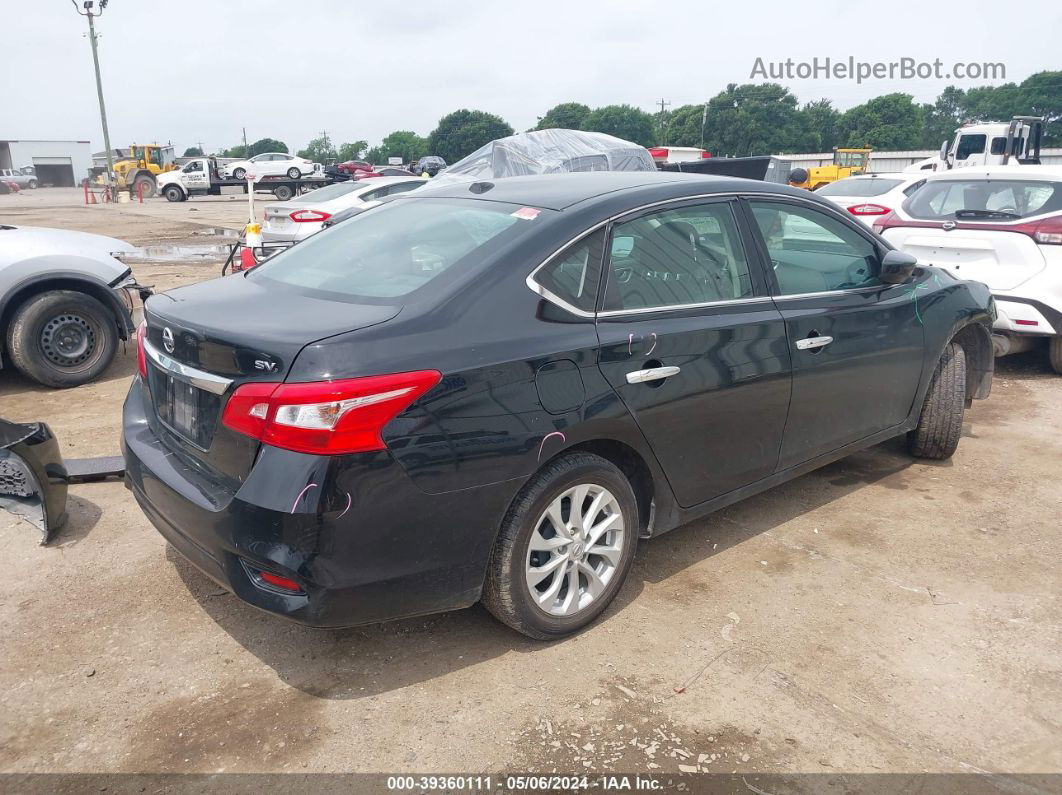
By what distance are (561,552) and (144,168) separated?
48.3 meters

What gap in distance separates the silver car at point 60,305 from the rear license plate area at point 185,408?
3.72 metres

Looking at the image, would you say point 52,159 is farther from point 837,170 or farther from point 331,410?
point 331,410

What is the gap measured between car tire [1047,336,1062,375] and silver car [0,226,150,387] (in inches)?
294

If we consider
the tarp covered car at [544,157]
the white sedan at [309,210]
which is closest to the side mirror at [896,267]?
the white sedan at [309,210]

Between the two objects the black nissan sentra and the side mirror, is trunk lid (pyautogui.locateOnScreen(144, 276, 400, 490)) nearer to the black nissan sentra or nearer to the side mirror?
the black nissan sentra

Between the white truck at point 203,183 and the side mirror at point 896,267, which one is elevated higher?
the white truck at point 203,183

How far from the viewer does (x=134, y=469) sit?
3.15 meters

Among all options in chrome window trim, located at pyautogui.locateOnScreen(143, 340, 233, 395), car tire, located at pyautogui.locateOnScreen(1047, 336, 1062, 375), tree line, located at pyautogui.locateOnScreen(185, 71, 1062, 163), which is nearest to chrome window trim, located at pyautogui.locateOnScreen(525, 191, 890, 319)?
chrome window trim, located at pyautogui.locateOnScreen(143, 340, 233, 395)

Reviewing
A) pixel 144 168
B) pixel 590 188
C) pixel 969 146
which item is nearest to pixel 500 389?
pixel 590 188

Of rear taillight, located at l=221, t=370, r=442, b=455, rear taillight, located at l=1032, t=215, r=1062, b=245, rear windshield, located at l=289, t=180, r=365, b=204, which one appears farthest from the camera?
rear windshield, located at l=289, t=180, r=365, b=204

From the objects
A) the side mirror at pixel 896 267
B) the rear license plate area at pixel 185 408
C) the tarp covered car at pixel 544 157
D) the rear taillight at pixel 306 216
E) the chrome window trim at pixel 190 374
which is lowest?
the rear license plate area at pixel 185 408

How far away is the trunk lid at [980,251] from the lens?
6.52 meters

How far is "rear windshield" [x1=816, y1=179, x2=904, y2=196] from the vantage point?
12.6 metres

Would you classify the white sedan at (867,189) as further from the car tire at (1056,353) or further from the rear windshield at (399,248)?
the rear windshield at (399,248)
